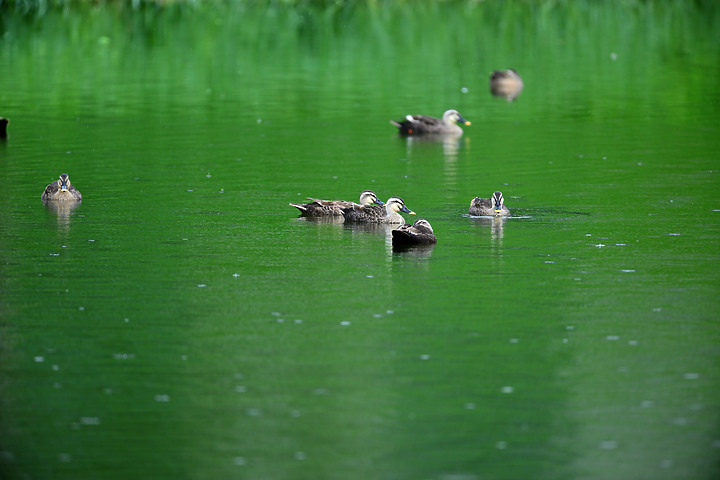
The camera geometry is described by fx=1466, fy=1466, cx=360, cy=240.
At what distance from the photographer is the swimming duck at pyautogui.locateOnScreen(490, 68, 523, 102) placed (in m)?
37.3

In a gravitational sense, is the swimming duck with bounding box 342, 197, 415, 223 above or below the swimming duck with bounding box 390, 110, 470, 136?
below

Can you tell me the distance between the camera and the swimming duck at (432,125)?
3022 cm

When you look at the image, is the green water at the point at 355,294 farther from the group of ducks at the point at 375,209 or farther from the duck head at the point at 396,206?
the duck head at the point at 396,206

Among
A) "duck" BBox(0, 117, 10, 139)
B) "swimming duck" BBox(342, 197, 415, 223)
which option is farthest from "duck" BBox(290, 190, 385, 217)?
"duck" BBox(0, 117, 10, 139)

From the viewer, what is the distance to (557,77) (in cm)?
4078

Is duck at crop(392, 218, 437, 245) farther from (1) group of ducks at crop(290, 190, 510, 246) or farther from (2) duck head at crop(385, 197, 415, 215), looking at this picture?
(2) duck head at crop(385, 197, 415, 215)

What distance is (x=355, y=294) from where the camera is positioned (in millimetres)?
15039

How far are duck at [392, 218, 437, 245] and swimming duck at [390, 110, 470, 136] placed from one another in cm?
1263

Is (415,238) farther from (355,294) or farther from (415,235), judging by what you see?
(355,294)

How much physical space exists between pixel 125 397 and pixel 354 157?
598 inches

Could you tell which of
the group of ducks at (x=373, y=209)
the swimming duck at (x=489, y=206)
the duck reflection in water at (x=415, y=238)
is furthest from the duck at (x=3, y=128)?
the duck reflection in water at (x=415, y=238)

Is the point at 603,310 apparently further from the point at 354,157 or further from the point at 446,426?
the point at 354,157

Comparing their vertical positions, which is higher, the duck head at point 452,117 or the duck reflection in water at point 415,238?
the duck head at point 452,117

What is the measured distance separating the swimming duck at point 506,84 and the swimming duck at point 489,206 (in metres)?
17.8
